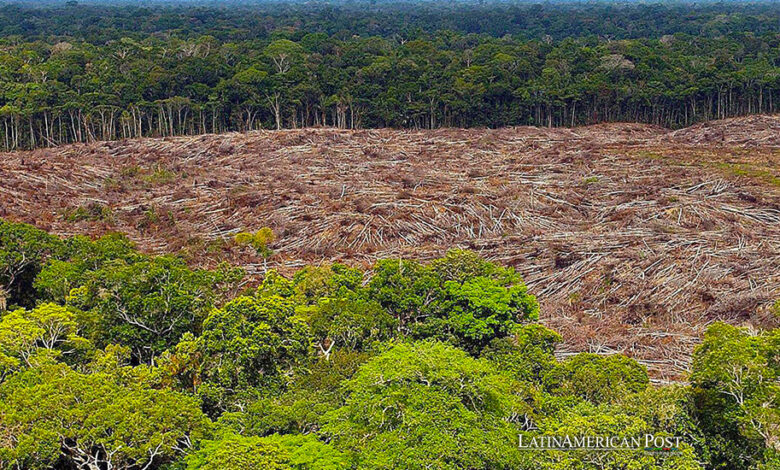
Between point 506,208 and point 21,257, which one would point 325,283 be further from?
point 506,208

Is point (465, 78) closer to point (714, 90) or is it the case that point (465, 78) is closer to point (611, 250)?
point (714, 90)

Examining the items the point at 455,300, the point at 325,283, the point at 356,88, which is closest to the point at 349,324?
the point at 455,300

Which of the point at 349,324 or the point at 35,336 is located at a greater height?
the point at 35,336

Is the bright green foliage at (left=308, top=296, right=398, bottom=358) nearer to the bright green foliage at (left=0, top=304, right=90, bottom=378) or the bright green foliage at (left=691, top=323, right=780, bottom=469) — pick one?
the bright green foliage at (left=0, top=304, right=90, bottom=378)

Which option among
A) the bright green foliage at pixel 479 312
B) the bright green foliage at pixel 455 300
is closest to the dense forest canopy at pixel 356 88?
the bright green foliage at pixel 455 300

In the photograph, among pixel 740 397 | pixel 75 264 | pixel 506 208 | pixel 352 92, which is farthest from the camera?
pixel 352 92

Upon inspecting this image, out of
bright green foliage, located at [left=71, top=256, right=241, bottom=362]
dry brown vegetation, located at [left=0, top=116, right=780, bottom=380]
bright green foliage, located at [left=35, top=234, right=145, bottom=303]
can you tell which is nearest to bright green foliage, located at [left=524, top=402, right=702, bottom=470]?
dry brown vegetation, located at [left=0, top=116, right=780, bottom=380]

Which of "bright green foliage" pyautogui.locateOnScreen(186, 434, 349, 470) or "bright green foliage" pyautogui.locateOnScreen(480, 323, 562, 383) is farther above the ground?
"bright green foliage" pyautogui.locateOnScreen(186, 434, 349, 470)
